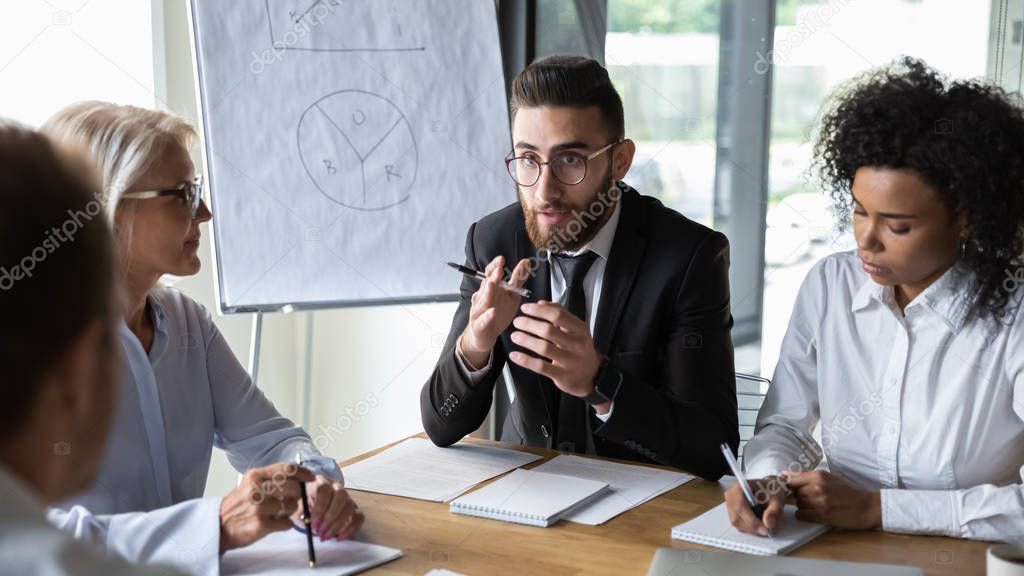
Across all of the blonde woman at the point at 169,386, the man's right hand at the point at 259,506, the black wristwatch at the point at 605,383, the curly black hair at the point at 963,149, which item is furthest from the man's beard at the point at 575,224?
the man's right hand at the point at 259,506

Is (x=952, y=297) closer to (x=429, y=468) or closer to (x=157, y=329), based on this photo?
(x=429, y=468)

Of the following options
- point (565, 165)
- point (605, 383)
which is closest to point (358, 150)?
point (565, 165)

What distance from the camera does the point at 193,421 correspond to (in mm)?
1901

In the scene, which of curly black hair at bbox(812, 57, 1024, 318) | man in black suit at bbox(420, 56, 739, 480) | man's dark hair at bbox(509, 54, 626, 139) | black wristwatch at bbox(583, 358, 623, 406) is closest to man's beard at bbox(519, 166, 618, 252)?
man in black suit at bbox(420, 56, 739, 480)

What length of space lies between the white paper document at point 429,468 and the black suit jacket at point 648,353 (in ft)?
0.20

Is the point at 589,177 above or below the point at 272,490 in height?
above

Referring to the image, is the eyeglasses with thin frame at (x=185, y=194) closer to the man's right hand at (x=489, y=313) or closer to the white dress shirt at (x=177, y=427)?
the white dress shirt at (x=177, y=427)

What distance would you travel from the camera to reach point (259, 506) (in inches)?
57.8

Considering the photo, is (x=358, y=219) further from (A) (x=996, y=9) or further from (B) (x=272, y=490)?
(A) (x=996, y=9)

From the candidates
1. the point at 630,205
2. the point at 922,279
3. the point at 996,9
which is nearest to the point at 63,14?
the point at 630,205

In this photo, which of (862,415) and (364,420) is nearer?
(862,415)

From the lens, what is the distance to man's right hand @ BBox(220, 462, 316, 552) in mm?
1457

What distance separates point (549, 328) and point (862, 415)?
0.64m

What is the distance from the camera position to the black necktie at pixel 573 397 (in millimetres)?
2221
